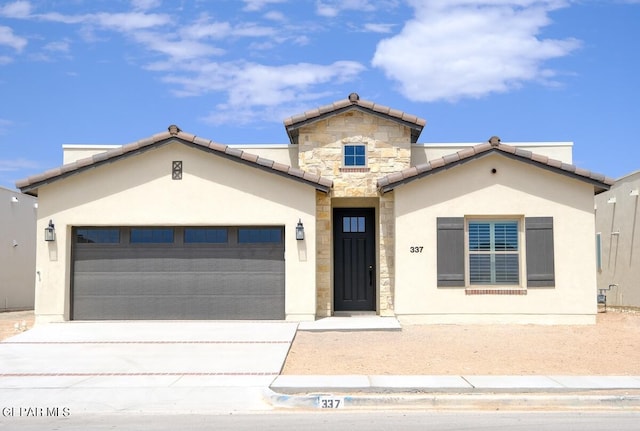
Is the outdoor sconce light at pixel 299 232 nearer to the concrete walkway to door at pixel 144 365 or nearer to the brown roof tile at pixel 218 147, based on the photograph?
the concrete walkway to door at pixel 144 365

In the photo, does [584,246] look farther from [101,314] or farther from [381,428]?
[101,314]

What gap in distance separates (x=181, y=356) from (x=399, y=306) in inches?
216

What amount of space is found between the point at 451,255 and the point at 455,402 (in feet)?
22.3

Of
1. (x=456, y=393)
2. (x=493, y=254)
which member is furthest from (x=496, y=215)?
(x=456, y=393)

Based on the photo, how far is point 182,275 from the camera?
15641 mm

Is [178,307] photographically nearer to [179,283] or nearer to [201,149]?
[179,283]

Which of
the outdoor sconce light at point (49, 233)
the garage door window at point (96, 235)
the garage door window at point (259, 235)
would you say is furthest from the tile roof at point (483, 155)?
the outdoor sconce light at point (49, 233)

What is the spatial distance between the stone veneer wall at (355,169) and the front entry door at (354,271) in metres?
0.48

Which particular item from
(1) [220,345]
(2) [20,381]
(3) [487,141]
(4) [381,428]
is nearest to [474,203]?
(3) [487,141]

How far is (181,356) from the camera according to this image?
1192 cm

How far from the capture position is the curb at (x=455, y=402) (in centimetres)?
866

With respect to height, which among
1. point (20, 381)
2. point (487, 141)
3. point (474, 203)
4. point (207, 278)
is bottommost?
point (20, 381)

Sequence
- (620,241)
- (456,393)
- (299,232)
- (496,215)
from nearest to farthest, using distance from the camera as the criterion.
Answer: (456,393)
(299,232)
(496,215)
(620,241)

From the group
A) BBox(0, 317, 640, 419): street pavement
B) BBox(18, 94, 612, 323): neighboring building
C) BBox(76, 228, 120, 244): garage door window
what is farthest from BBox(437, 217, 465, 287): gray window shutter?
BBox(76, 228, 120, 244): garage door window
